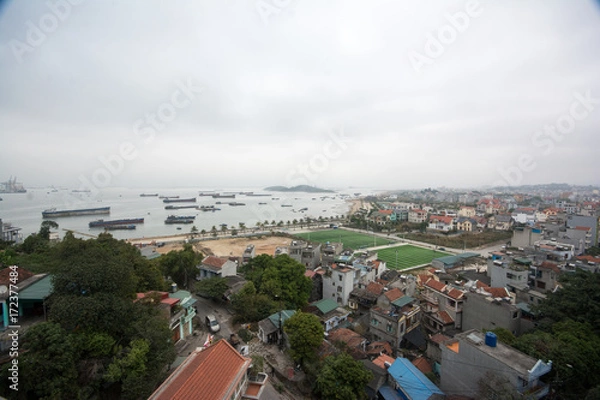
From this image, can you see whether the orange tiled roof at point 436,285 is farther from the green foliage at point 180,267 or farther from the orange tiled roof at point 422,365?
the green foliage at point 180,267

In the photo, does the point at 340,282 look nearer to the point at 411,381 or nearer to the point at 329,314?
the point at 329,314

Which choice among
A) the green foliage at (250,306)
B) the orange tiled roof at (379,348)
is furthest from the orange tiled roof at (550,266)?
the green foliage at (250,306)

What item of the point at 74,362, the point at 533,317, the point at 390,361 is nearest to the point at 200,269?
the point at 74,362

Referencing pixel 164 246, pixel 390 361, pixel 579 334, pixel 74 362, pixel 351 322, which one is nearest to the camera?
pixel 74 362

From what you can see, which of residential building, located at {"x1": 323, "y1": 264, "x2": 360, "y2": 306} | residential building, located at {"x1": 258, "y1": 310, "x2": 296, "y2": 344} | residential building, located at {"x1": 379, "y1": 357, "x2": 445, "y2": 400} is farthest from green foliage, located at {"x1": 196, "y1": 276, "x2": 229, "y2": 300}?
residential building, located at {"x1": 379, "y1": 357, "x2": 445, "y2": 400}

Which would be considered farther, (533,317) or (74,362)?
(533,317)

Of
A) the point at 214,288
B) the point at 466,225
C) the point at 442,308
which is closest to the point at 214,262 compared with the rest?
the point at 214,288

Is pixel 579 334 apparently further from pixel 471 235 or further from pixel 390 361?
pixel 471 235
